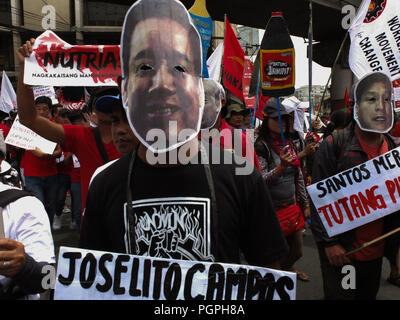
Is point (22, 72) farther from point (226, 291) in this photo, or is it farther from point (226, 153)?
point (226, 291)

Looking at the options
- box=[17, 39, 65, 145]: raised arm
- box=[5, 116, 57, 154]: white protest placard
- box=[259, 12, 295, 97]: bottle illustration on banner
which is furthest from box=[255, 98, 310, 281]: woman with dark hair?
box=[5, 116, 57, 154]: white protest placard

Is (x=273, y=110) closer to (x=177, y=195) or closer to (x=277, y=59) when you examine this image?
(x=277, y=59)

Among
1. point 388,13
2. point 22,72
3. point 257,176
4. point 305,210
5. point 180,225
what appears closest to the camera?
point 180,225

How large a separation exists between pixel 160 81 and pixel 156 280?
27.2 inches

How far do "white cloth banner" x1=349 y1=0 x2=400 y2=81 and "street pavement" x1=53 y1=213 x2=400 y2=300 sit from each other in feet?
6.79

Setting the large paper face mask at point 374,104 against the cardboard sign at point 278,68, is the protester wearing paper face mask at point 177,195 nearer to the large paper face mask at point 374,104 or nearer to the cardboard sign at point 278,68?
the large paper face mask at point 374,104

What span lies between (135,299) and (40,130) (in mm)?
1585

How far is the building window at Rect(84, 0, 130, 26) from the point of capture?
98.4ft

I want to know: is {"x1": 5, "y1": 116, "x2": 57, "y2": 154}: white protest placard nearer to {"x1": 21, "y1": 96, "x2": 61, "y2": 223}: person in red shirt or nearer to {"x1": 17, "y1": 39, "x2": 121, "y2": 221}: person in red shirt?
{"x1": 21, "y1": 96, "x2": 61, "y2": 223}: person in red shirt

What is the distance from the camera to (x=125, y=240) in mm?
1385

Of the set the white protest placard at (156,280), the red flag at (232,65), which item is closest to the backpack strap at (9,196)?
the white protest placard at (156,280)

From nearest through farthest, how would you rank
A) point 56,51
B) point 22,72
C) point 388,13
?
point 22,72 → point 56,51 → point 388,13

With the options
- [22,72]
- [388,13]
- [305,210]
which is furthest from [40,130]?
[388,13]

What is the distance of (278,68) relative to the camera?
3.61 m
